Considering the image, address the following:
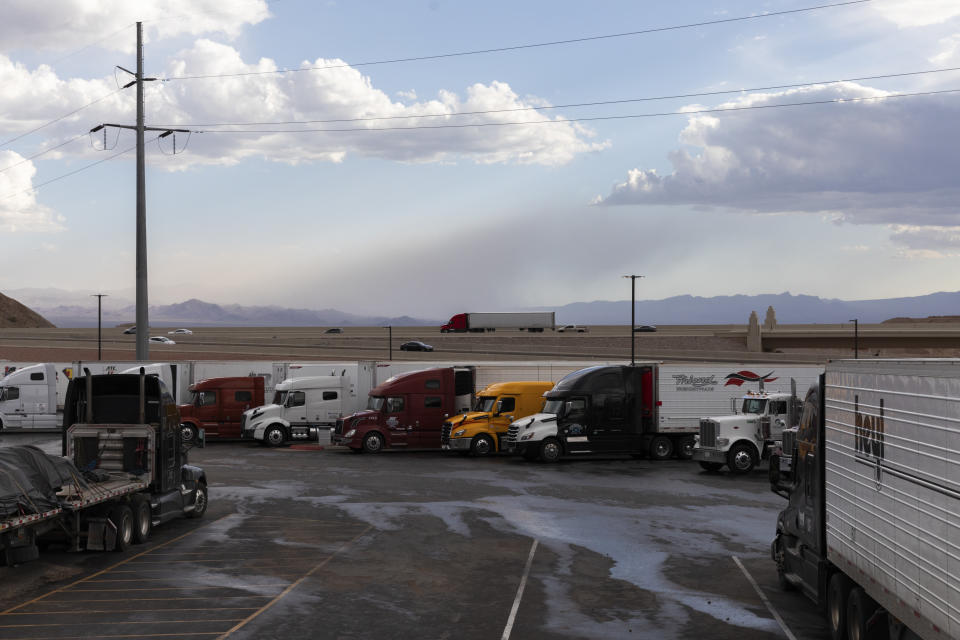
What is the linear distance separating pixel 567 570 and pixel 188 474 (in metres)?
9.76

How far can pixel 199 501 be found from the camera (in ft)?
74.7

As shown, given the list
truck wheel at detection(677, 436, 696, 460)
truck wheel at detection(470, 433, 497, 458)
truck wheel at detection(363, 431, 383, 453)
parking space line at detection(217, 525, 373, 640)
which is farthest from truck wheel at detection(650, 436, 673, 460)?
parking space line at detection(217, 525, 373, 640)

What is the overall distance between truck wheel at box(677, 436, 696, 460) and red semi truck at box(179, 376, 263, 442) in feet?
61.8

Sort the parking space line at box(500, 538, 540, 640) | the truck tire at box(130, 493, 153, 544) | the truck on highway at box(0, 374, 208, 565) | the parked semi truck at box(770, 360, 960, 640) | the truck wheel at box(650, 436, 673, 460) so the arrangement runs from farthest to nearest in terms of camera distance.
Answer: the truck wheel at box(650, 436, 673, 460)
the truck tire at box(130, 493, 153, 544)
the truck on highway at box(0, 374, 208, 565)
the parking space line at box(500, 538, 540, 640)
the parked semi truck at box(770, 360, 960, 640)

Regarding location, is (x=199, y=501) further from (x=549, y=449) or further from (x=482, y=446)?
(x=482, y=446)

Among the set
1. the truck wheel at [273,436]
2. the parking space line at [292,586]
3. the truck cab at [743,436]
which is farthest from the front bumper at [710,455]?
the truck wheel at [273,436]

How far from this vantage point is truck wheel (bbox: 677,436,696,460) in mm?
36812

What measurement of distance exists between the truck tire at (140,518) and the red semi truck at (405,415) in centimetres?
Result: 1870

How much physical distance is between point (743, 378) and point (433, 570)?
22.6 m

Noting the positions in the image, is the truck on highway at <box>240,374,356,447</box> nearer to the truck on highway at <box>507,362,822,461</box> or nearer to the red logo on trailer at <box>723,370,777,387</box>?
the truck on highway at <box>507,362,822,461</box>

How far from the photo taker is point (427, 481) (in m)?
29.9

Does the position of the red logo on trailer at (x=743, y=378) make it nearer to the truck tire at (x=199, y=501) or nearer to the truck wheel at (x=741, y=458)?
the truck wheel at (x=741, y=458)

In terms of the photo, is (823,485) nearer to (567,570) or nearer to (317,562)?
(567,570)

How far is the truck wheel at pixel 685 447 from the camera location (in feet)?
121
